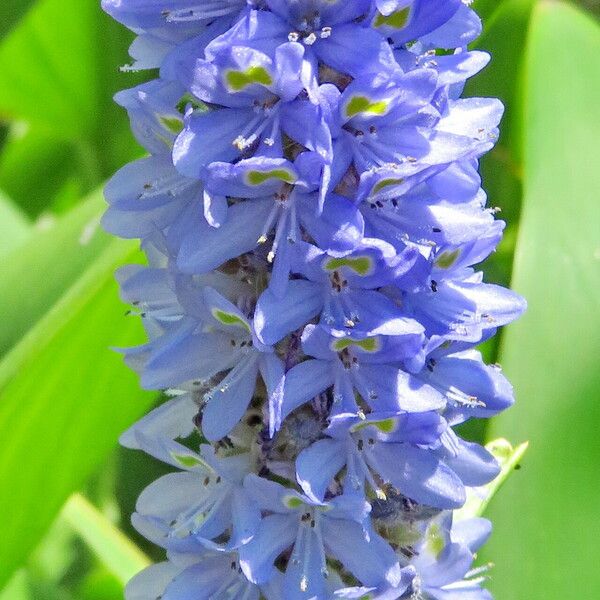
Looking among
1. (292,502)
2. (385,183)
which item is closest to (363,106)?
(385,183)

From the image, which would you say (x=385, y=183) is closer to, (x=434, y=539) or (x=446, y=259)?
(x=446, y=259)

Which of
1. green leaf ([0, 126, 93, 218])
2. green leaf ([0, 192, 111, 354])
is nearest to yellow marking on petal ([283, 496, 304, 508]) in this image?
green leaf ([0, 192, 111, 354])

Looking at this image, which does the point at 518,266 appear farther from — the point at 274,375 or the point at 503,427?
the point at 274,375

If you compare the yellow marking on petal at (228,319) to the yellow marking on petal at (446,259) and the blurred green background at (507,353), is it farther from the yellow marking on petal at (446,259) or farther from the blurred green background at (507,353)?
the blurred green background at (507,353)

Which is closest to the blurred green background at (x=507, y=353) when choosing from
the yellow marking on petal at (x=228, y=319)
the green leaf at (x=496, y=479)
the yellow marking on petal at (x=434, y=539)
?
the green leaf at (x=496, y=479)

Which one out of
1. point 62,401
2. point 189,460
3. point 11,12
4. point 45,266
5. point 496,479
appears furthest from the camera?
point 11,12

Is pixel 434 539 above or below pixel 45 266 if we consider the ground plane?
below
